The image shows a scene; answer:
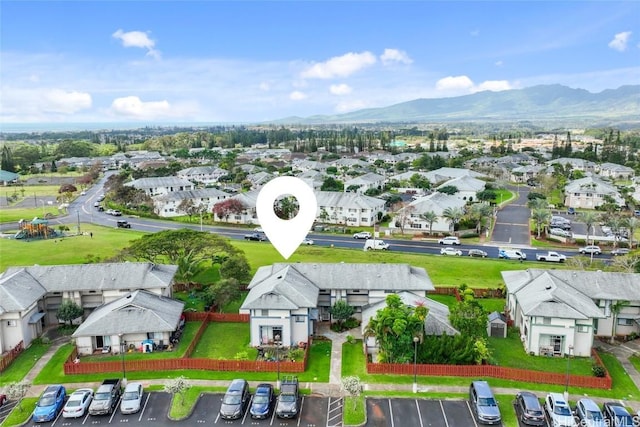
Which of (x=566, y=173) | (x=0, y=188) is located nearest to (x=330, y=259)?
(x=566, y=173)

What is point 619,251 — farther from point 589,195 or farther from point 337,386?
point 337,386

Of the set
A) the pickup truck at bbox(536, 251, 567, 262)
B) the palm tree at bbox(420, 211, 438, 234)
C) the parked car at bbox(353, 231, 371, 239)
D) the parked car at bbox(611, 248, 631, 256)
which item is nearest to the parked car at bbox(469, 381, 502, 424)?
the pickup truck at bbox(536, 251, 567, 262)

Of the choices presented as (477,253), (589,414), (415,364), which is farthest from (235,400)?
(477,253)

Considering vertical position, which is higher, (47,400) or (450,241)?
(47,400)

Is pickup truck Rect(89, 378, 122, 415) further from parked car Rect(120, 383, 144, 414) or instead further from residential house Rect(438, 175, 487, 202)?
residential house Rect(438, 175, 487, 202)

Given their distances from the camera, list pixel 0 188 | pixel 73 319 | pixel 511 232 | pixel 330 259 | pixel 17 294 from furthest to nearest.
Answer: pixel 0 188, pixel 511 232, pixel 330 259, pixel 73 319, pixel 17 294

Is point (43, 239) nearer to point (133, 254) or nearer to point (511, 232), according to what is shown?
point (133, 254)
